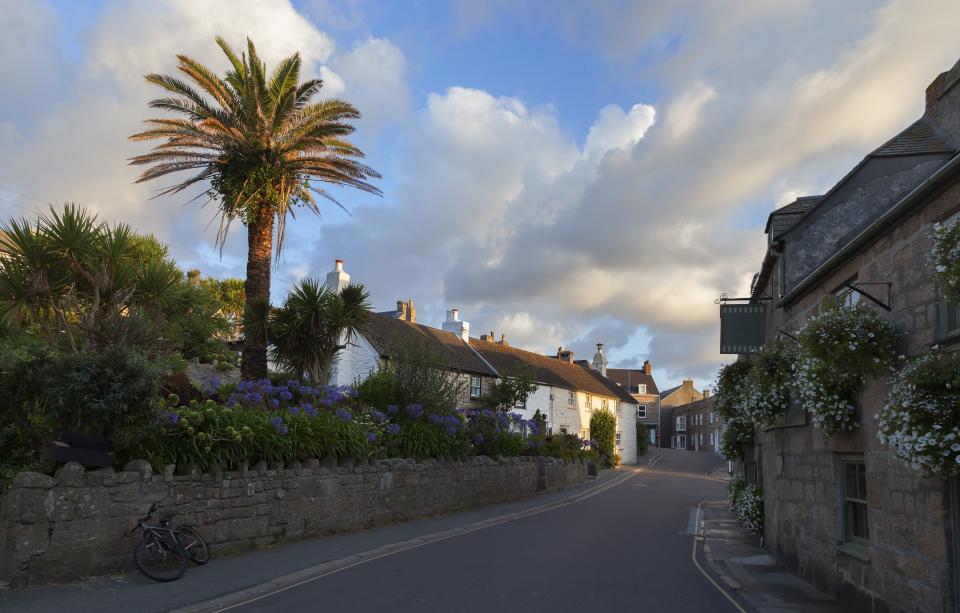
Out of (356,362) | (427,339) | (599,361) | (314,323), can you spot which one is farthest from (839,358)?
(599,361)

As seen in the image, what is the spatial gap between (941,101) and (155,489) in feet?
50.7

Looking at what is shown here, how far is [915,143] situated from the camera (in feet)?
44.1

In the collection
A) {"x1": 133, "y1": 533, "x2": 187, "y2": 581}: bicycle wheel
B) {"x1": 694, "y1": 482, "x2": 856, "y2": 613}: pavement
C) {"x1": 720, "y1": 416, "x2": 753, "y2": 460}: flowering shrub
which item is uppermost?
{"x1": 720, "y1": 416, "x2": 753, "y2": 460}: flowering shrub

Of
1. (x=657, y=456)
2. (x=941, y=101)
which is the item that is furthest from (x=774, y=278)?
(x=657, y=456)

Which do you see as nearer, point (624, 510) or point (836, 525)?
point (836, 525)

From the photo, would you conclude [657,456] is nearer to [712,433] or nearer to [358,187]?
[712,433]

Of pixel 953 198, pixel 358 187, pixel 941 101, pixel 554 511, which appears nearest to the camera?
pixel 953 198

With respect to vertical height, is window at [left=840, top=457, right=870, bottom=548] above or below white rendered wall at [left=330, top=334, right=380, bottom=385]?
below

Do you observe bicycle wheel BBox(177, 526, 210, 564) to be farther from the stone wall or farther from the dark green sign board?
the dark green sign board

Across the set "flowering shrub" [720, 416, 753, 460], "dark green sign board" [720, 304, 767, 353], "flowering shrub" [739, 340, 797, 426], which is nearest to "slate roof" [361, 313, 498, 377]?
"flowering shrub" [720, 416, 753, 460]

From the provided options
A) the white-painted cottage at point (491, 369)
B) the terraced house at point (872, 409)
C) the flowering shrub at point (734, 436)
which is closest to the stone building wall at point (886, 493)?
the terraced house at point (872, 409)

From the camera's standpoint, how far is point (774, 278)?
50.4ft

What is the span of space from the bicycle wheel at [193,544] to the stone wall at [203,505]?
1.73 feet

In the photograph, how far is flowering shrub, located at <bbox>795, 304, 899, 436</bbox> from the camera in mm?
7984
